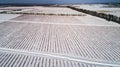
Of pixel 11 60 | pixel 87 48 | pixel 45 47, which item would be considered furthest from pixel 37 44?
pixel 87 48

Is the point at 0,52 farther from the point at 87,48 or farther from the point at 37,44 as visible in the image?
the point at 87,48

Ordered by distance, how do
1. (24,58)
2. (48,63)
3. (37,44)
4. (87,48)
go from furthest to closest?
(37,44) → (87,48) → (24,58) → (48,63)

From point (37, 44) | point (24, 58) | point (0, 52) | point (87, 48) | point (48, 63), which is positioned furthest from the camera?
point (37, 44)

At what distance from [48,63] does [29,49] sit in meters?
2.18

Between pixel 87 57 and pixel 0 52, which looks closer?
pixel 87 57

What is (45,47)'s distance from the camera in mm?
7750

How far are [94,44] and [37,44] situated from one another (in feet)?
12.9

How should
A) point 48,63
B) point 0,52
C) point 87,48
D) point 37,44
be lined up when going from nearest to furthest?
point 48,63, point 0,52, point 87,48, point 37,44

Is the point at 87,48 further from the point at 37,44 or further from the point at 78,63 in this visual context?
the point at 37,44

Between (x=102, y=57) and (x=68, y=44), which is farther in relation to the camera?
(x=68, y=44)

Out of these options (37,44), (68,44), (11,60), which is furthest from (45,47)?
(11,60)

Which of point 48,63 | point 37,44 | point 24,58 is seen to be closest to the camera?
point 48,63

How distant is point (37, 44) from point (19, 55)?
1.83m

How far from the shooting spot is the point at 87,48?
765 cm
